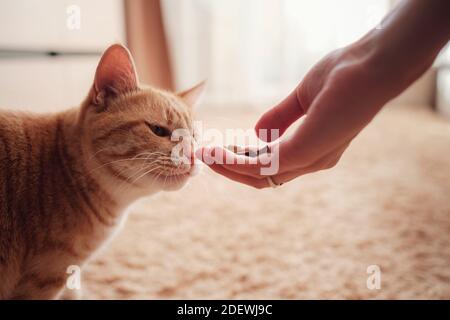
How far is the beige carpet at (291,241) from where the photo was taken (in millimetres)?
964

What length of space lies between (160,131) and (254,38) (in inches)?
96.8

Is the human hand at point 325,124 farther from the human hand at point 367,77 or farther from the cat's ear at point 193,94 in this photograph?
the cat's ear at point 193,94

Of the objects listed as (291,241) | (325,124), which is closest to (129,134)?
(325,124)

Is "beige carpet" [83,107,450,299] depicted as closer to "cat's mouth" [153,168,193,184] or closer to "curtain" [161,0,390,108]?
"cat's mouth" [153,168,193,184]

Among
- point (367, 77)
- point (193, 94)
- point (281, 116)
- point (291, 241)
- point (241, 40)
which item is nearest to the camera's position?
point (367, 77)

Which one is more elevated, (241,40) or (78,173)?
(241,40)

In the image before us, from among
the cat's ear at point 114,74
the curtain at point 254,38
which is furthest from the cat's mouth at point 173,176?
the curtain at point 254,38

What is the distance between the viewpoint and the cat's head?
80cm

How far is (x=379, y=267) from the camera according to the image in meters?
1.04

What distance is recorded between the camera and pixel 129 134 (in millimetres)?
821

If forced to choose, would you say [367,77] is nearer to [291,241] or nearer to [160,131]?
[160,131]

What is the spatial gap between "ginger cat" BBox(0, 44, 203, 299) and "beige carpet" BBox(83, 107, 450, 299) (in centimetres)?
22
